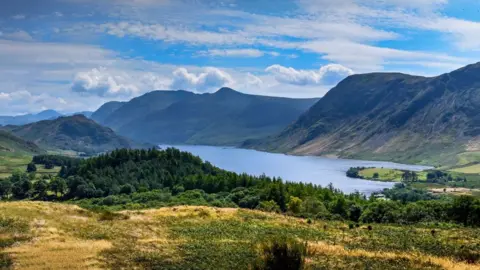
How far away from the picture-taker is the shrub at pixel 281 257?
104 ft

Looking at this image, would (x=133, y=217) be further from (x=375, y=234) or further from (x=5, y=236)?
(x=375, y=234)

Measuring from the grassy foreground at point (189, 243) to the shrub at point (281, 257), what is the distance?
17.8 ft

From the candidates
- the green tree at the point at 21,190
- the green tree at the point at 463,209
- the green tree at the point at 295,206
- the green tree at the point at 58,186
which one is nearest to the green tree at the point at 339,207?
the green tree at the point at 295,206

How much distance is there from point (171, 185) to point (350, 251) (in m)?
153

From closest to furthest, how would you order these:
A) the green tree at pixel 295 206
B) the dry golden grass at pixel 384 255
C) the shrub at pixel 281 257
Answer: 1. the shrub at pixel 281 257
2. the dry golden grass at pixel 384 255
3. the green tree at pixel 295 206

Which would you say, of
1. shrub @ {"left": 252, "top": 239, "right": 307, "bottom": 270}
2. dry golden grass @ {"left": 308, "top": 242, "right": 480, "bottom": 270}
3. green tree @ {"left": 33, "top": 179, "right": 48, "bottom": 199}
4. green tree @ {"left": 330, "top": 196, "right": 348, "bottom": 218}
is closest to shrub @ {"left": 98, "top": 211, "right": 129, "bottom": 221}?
dry golden grass @ {"left": 308, "top": 242, "right": 480, "bottom": 270}

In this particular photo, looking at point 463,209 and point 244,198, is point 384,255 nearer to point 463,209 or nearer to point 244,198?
point 463,209

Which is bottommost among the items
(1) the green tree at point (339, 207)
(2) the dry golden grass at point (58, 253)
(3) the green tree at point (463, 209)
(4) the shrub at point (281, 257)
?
(1) the green tree at point (339, 207)

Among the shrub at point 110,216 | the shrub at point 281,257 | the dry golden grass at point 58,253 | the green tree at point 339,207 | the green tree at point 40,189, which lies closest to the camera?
the shrub at point 281,257

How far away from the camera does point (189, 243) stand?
4838cm

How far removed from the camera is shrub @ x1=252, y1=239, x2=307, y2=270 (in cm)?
3177

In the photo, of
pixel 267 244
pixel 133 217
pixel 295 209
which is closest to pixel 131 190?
pixel 295 209

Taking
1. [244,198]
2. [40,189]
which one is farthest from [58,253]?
[40,189]

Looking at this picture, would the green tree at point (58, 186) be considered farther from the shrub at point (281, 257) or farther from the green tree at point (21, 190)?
the shrub at point (281, 257)
